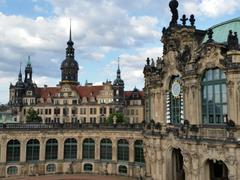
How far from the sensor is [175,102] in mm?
34312

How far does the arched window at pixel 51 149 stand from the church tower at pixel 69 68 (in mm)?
64235

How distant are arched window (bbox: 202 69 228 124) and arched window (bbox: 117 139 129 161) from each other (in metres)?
23.0

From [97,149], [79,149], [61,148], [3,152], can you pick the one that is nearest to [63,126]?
[61,148]

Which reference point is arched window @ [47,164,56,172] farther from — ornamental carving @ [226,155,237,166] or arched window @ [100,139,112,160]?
ornamental carving @ [226,155,237,166]

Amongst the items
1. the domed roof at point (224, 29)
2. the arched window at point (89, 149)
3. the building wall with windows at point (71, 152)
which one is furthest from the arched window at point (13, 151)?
the domed roof at point (224, 29)

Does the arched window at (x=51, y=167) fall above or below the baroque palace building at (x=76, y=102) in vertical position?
below

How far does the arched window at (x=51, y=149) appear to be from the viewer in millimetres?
51031

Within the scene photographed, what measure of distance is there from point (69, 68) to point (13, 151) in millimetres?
69425

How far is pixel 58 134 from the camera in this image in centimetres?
Result: 5150

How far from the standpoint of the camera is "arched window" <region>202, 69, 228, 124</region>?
27.9 m

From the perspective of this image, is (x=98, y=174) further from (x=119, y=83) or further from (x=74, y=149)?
(x=119, y=83)

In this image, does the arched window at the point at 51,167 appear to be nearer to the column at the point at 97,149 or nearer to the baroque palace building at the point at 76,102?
the column at the point at 97,149

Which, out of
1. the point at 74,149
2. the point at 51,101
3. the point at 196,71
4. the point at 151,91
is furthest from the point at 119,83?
the point at 196,71

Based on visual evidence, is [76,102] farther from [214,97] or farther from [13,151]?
[214,97]
